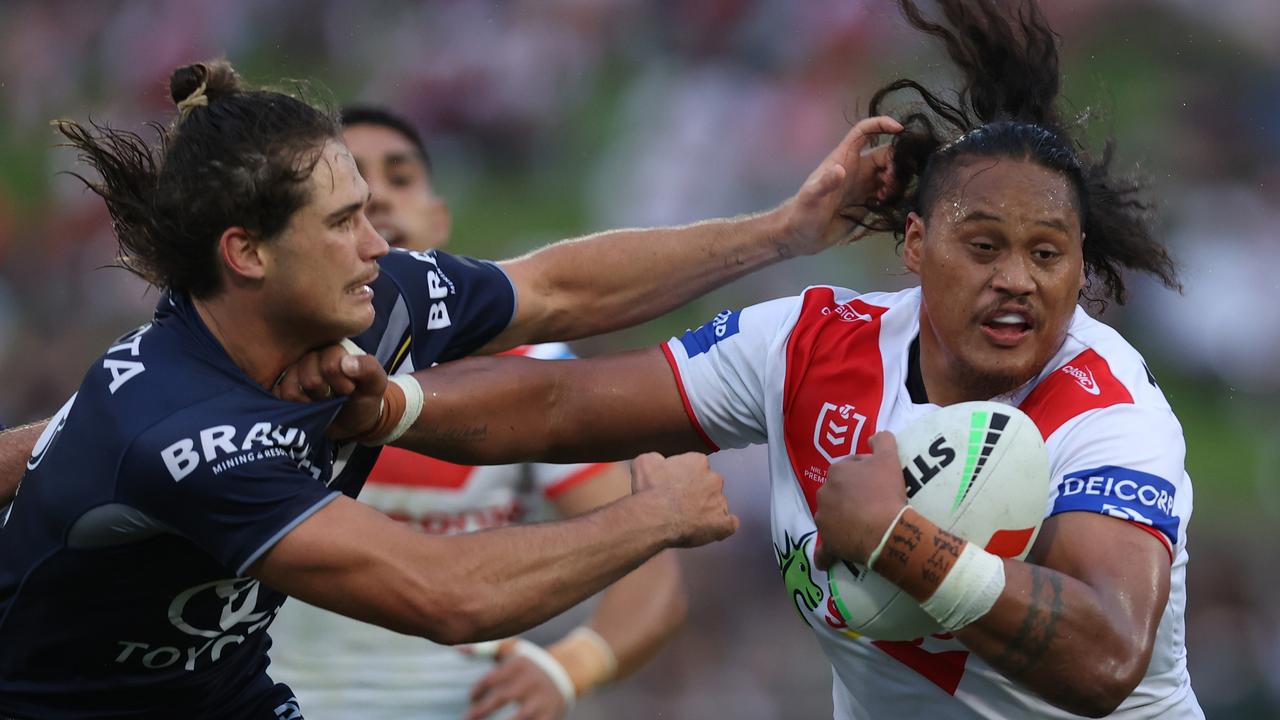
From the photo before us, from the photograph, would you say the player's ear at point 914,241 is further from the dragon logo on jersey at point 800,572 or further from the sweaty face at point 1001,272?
the dragon logo on jersey at point 800,572

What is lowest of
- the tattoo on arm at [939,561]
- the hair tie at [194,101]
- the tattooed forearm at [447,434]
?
the tattoo on arm at [939,561]

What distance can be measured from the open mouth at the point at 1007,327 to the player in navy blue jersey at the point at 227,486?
751 millimetres

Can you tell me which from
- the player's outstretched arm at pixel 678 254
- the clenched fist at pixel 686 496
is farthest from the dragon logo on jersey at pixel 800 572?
the player's outstretched arm at pixel 678 254

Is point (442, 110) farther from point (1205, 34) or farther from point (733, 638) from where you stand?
point (1205, 34)

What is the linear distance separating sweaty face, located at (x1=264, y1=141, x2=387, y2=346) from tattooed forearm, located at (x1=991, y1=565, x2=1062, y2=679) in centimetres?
158

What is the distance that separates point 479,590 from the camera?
3.21 m

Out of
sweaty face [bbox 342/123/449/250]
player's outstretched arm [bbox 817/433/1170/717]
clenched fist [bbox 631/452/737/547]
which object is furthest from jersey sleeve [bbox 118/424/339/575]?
sweaty face [bbox 342/123/449/250]

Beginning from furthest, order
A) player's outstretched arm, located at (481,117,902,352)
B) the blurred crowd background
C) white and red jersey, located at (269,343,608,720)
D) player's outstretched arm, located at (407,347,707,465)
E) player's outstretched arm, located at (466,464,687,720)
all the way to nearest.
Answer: the blurred crowd background
white and red jersey, located at (269,343,608,720)
player's outstretched arm, located at (466,464,687,720)
player's outstretched arm, located at (481,117,902,352)
player's outstretched arm, located at (407,347,707,465)

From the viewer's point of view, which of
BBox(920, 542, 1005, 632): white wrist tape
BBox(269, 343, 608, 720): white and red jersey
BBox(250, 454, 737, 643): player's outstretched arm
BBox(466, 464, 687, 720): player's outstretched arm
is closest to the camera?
BBox(920, 542, 1005, 632): white wrist tape

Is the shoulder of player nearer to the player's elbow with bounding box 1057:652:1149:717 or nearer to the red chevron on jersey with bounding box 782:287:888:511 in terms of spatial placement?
the red chevron on jersey with bounding box 782:287:888:511

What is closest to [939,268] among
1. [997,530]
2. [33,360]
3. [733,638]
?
[997,530]

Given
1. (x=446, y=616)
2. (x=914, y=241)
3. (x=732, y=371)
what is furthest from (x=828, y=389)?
(x=446, y=616)

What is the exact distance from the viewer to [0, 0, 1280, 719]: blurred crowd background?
753cm

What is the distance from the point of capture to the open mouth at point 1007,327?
11.4 ft
